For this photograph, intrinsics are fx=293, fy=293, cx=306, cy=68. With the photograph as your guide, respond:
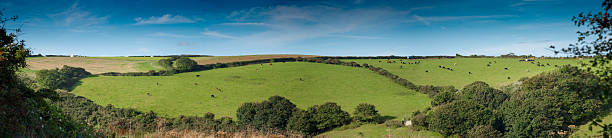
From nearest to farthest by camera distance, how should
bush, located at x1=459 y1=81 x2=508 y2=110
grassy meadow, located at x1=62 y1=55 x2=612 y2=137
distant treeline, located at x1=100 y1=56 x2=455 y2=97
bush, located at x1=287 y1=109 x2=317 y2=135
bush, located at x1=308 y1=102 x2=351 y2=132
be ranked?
bush, located at x1=287 y1=109 x2=317 y2=135, bush, located at x1=308 y1=102 x2=351 y2=132, bush, located at x1=459 y1=81 x2=508 y2=110, grassy meadow, located at x1=62 y1=55 x2=612 y2=137, distant treeline, located at x1=100 y1=56 x2=455 y2=97

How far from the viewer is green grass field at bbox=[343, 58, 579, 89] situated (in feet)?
283

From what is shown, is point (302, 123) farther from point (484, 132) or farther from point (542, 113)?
point (542, 113)

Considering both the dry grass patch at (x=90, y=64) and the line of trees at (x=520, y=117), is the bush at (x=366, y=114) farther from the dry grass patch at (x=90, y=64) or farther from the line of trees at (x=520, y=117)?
the dry grass patch at (x=90, y=64)

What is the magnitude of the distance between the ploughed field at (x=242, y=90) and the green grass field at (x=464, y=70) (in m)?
12.0

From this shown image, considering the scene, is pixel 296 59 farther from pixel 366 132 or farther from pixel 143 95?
pixel 366 132

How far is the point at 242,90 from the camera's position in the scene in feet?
251

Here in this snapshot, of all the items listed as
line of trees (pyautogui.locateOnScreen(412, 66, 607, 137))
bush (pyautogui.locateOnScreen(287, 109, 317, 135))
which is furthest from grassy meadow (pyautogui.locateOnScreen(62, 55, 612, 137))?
line of trees (pyautogui.locateOnScreen(412, 66, 607, 137))

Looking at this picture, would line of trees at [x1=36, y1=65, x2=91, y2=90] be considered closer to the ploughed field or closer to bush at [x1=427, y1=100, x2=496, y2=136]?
the ploughed field

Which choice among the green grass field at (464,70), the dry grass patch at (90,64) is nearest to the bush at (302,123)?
the green grass field at (464,70)

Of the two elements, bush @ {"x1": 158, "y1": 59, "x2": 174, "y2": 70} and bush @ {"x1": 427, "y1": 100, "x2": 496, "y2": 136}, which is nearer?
bush @ {"x1": 427, "y1": 100, "x2": 496, "y2": 136}

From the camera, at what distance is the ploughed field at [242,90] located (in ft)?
217

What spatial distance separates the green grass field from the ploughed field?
12.0 metres

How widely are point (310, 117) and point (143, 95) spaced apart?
142ft

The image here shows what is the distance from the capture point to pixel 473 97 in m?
57.2
